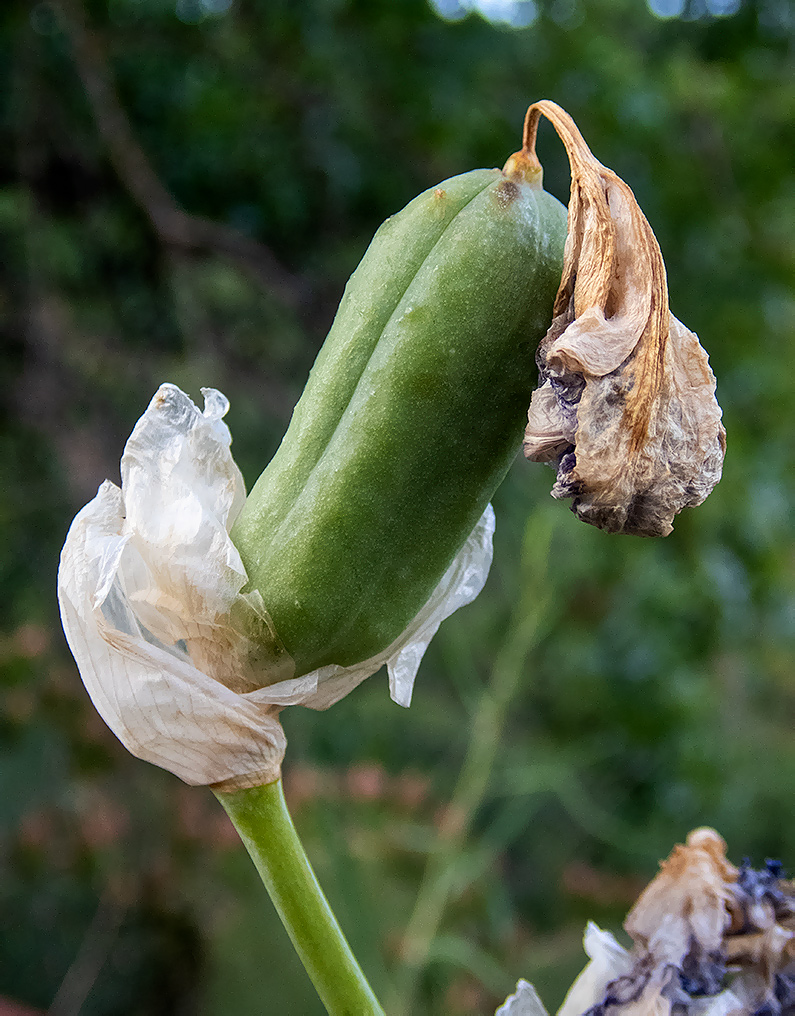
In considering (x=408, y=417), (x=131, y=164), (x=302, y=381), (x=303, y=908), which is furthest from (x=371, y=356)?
(x=302, y=381)

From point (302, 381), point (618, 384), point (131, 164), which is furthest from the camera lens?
point (302, 381)

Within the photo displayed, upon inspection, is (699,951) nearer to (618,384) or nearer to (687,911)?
(687,911)

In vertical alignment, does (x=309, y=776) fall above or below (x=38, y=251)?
below

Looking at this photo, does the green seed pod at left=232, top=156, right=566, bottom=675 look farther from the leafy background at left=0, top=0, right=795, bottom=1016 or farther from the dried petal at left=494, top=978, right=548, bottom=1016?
the leafy background at left=0, top=0, right=795, bottom=1016

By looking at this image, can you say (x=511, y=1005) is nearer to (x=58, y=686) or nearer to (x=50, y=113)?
(x=58, y=686)

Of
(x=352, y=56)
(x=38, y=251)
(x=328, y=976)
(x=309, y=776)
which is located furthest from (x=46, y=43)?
(x=328, y=976)

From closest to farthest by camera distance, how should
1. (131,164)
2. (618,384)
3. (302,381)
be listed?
(618,384)
(131,164)
(302,381)

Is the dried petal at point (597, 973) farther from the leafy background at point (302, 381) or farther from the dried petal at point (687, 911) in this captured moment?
the leafy background at point (302, 381)

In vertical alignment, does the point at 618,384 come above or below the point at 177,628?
above
